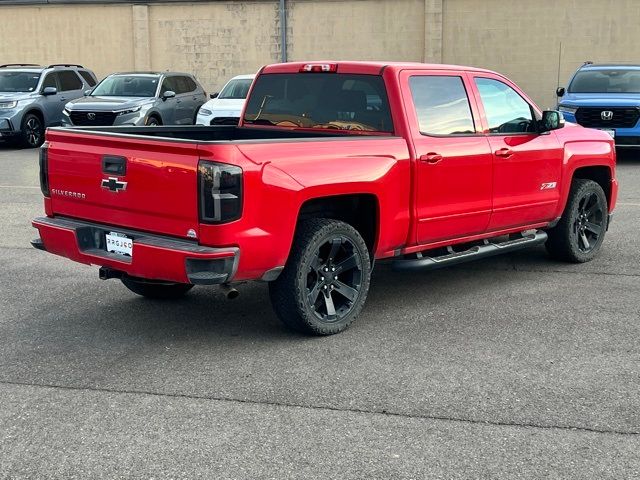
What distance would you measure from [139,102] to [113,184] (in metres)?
12.9

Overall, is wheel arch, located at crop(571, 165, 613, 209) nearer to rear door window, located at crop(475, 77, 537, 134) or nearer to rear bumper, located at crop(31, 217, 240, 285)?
rear door window, located at crop(475, 77, 537, 134)

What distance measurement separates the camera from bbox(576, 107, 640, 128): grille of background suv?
15.4 metres

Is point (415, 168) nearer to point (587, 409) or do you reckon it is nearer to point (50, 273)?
point (587, 409)

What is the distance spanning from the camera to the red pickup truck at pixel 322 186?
484cm

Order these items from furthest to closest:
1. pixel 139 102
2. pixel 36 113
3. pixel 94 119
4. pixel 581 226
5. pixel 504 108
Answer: pixel 36 113
pixel 139 102
pixel 94 119
pixel 581 226
pixel 504 108

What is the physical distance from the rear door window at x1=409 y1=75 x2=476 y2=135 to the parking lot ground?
1309mm

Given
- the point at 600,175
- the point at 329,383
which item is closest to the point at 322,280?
the point at 329,383

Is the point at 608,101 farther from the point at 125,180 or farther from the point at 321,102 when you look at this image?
the point at 125,180

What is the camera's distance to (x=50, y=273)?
7262 mm

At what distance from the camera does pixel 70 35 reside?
96.2 ft

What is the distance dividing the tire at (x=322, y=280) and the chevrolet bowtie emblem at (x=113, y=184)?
3.63 feet

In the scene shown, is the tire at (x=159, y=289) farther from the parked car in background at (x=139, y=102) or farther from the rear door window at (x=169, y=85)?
the rear door window at (x=169, y=85)

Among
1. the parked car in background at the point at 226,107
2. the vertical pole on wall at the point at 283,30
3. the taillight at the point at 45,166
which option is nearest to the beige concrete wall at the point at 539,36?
the vertical pole on wall at the point at 283,30

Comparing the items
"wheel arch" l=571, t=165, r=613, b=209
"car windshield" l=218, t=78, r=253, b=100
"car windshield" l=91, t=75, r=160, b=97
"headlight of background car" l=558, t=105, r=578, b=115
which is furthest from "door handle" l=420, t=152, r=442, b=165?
"car windshield" l=91, t=75, r=160, b=97
